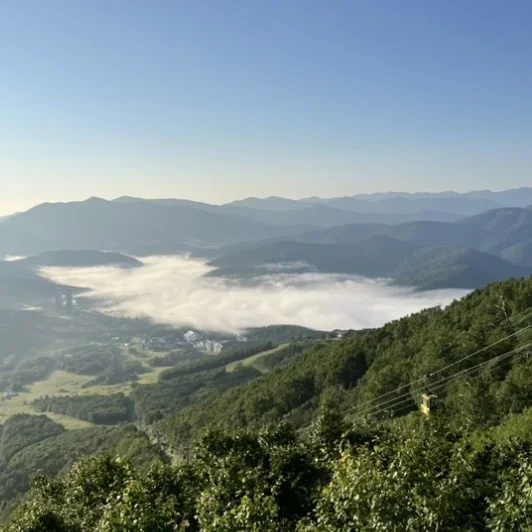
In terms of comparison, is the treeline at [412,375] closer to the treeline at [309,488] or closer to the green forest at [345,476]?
the green forest at [345,476]

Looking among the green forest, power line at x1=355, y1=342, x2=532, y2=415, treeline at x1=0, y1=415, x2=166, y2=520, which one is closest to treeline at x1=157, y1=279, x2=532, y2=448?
power line at x1=355, y1=342, x2=532, y2=415

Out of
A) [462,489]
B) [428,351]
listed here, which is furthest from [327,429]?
[428,351]

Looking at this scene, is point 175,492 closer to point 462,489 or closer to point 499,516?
point 462,489

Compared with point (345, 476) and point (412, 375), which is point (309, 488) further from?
point (412, 375)

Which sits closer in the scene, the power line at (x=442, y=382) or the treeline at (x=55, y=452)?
the power line at (x=442, y=382)

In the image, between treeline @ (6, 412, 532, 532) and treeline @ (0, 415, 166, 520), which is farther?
treeline @ (0, 415, 166, 520)

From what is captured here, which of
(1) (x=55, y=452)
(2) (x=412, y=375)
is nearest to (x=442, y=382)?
(2) (x=412, y=375)

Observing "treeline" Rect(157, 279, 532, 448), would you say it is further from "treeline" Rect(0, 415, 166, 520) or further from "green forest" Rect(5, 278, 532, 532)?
"treeline" Rect(0, 415, 166, 520)

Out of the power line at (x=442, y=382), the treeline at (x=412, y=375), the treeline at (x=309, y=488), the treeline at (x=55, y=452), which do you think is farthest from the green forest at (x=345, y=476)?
the treeline at (x=55, y=452)
